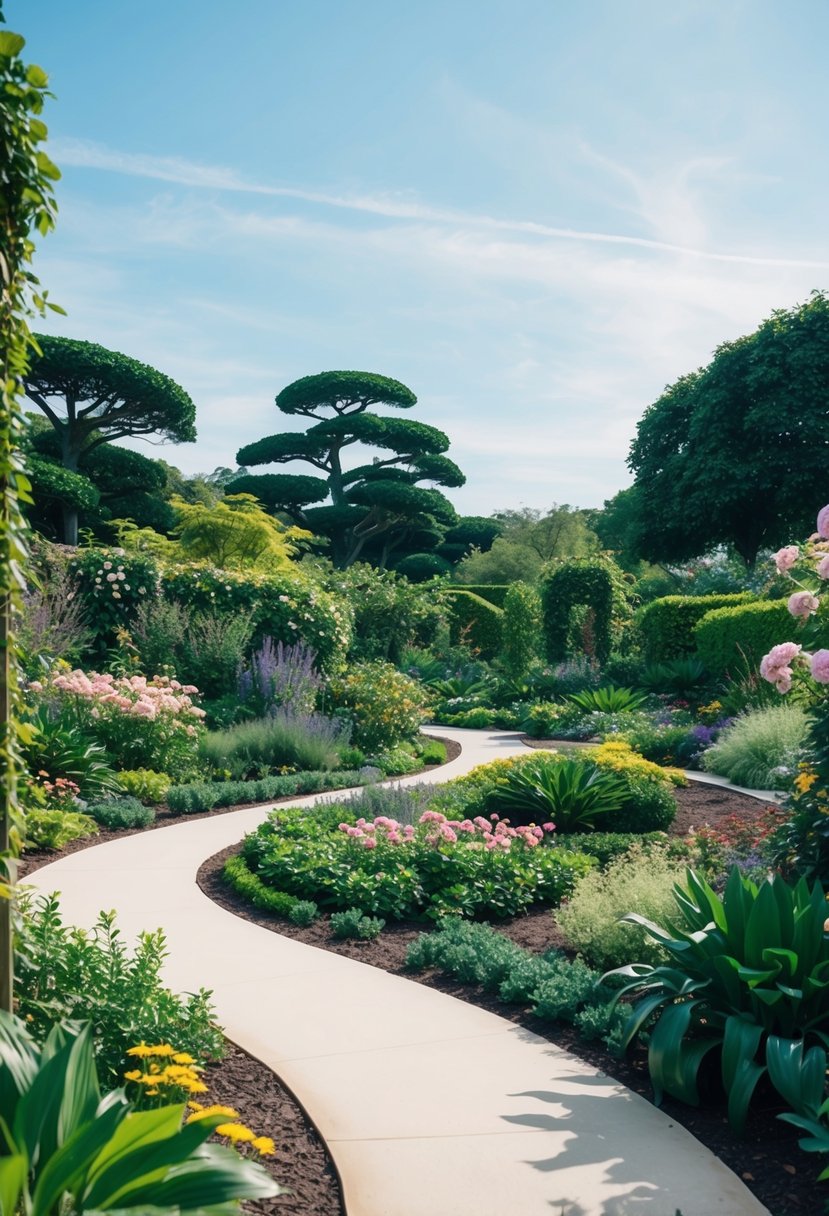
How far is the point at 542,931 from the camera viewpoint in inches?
204

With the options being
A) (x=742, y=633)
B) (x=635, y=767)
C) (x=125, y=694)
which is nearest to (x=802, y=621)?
(x=635, y=767)

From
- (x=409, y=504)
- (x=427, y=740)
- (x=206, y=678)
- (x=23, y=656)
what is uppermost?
(x=409, y=504)

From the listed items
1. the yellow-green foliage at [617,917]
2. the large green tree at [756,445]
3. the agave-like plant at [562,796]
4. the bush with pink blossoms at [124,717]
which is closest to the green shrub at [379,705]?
the bush with pink blossoms at [124,717]

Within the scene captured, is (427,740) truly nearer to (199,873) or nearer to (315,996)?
(199,873)

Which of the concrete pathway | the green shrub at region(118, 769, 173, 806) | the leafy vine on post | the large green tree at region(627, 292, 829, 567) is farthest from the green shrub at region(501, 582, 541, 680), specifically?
the leafy vine on post

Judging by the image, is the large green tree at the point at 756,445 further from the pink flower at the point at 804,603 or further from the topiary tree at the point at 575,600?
the pink flower at the point at 804,603

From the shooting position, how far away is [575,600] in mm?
19531

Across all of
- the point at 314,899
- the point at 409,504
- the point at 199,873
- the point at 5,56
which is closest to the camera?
the point at 5,56

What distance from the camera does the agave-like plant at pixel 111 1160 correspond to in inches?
74.4

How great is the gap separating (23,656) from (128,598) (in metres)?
11.4

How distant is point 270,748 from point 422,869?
489cm

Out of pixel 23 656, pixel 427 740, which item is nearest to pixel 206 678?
pixel 427 740

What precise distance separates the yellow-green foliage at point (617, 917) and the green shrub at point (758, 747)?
4714 millimetres

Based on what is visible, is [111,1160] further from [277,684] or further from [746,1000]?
[277,684]
